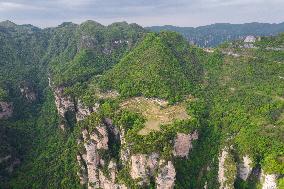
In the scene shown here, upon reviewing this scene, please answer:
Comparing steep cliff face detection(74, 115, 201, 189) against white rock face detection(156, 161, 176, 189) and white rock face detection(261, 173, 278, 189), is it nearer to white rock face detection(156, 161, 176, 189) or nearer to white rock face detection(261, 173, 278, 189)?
white rock face detection(156, 161, 176, 189)

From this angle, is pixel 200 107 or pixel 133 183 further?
pixel 200 107

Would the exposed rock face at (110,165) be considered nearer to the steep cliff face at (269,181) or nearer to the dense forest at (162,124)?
the dense forest at (162,124)

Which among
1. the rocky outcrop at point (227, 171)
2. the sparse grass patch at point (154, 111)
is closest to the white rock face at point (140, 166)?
the sparse grass patch at point (154, 111)

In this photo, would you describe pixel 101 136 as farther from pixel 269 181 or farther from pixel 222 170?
pixel 269 181

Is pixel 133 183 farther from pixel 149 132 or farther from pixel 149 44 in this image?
pixel 149 44

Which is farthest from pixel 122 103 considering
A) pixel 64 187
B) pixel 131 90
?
pixel 64 187

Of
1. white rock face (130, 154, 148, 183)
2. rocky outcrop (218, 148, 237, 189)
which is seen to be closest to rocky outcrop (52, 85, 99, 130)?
white rock face (130, 154, 148, 183)
